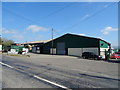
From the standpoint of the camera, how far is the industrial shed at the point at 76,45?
29611mm

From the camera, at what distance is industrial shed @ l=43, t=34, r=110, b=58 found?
97.1 feet

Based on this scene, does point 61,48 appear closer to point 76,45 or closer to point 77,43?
point 76,45

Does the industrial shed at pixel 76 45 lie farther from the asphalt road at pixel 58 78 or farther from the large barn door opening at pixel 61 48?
the asphalt road at pixel 58 78

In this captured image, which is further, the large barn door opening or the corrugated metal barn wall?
the large barn door opening

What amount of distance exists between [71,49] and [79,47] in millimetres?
3071

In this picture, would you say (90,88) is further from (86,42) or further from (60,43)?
(60,43)

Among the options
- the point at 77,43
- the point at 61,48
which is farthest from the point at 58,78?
the point at 61,48

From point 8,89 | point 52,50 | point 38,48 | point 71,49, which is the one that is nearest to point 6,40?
point 38,48

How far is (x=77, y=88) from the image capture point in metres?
5.25

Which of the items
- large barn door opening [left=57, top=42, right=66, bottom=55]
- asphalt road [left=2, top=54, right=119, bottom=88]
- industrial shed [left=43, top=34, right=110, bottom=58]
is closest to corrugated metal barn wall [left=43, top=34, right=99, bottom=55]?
industrial shed [left=43, top=34, right=110, bottom=58]

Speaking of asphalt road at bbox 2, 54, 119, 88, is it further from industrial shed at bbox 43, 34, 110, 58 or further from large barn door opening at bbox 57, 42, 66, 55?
large barn door opening at bbox 57, 42, 66, 55

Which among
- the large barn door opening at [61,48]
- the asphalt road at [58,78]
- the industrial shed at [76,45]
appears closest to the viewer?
the asphalt road at [58,78]

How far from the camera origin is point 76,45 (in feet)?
111

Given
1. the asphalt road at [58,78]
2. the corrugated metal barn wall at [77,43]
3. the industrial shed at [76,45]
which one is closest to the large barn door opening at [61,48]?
the industrial shed at [76,45]
